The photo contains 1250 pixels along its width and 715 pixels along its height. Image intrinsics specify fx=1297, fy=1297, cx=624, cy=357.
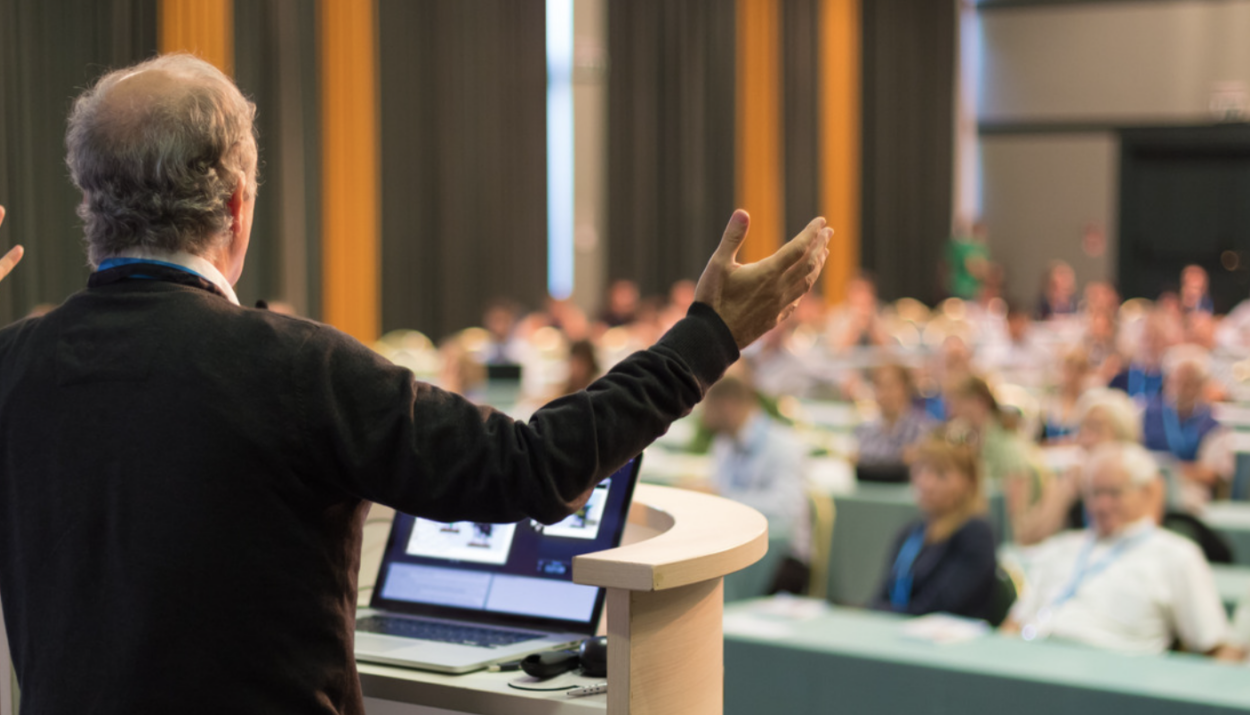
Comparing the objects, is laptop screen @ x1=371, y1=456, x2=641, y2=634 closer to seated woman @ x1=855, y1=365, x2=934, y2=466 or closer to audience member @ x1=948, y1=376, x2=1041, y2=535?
audience member @ x1=948, y1=376, x2=1041, y2=535

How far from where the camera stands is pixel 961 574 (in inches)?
154

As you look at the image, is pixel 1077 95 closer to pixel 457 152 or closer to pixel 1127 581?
pixel 457 152

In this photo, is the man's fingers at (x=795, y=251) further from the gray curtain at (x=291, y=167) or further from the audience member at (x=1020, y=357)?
the audience member at (x=1020, y=357)

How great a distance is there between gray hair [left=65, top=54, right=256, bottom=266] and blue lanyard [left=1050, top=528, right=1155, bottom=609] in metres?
3.18

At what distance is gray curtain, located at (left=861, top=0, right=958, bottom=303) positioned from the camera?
17453mm

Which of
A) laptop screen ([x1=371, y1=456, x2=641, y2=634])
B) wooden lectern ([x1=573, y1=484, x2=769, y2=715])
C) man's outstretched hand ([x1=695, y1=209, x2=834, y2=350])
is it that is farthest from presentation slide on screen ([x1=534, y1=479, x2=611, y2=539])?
man's outstretched hand ([x1=695, y1=209, x2=834, y2=350])

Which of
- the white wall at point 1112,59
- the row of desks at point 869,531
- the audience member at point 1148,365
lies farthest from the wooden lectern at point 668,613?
the white wall at point 1112,59

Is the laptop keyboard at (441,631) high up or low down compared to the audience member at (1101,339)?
up

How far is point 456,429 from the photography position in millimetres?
1182

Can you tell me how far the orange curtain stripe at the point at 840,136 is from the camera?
16844mm

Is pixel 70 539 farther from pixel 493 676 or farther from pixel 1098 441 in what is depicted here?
pixel 1098 441

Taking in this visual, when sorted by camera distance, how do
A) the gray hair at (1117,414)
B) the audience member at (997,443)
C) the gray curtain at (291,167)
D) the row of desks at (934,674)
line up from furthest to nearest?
the gray curtain at (291,167) → the audience member at (997,443) → the gray hair at (1117,414) → the row of desks at (934,674)

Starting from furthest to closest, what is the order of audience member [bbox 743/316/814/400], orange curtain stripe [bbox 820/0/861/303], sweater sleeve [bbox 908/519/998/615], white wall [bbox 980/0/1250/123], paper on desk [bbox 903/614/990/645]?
orange curtain stripe [bbox 820/0/861/303] → white wall [bbox 980/0/1250/123] → audience member [bbox 743/316/814/400] → sweater sleeve [bbox 908/519/998/615] → paper on desk [bbox 903/614/990/645]

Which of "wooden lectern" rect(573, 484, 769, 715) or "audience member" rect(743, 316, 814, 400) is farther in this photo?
"audience member" rect(743, 316, 814, 400)
